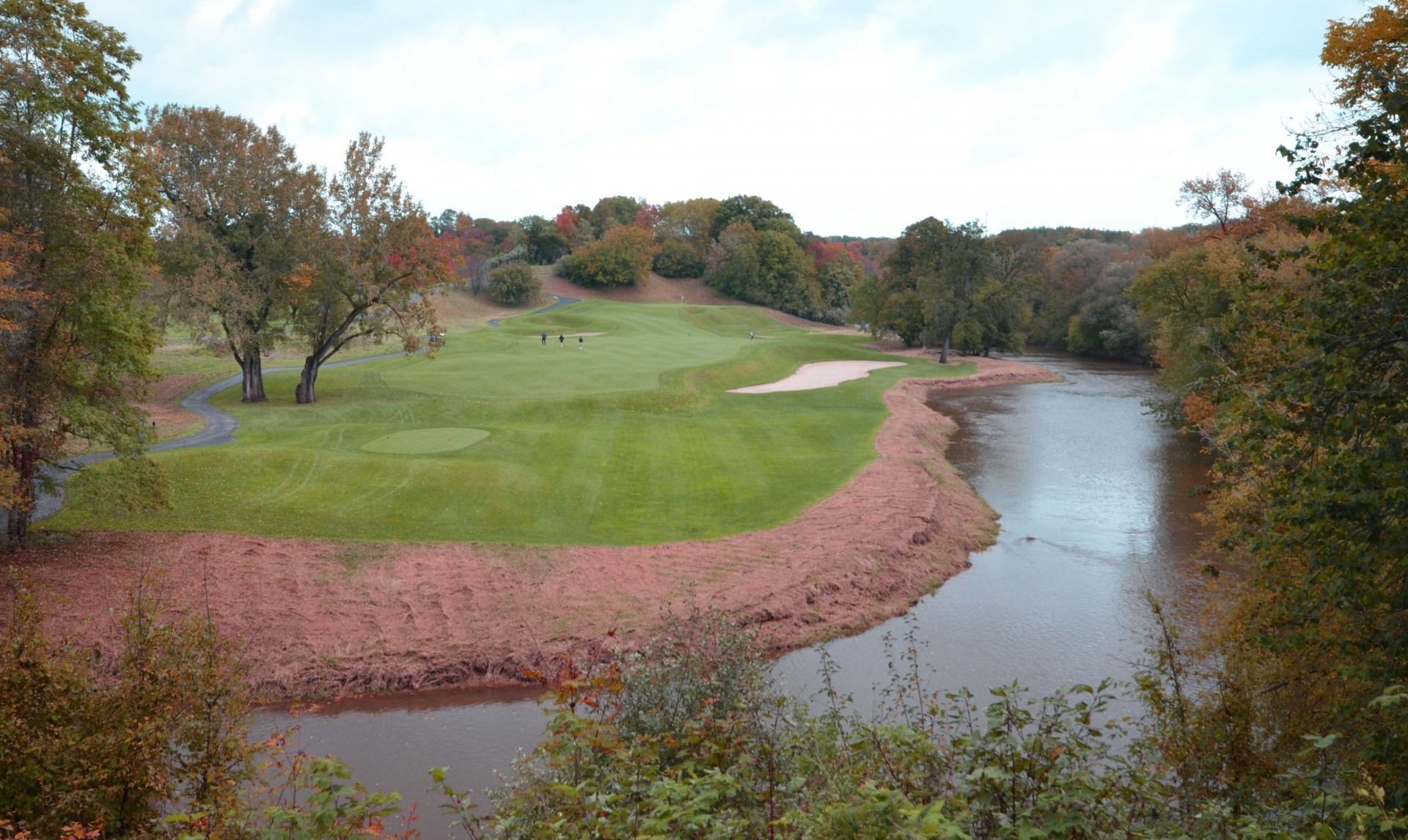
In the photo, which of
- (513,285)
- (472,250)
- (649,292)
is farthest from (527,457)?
(472,250)

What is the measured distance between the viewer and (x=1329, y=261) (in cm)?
818

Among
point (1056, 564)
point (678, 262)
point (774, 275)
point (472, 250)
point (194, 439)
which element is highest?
point (472, 250)

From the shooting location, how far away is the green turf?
19453 millimetres

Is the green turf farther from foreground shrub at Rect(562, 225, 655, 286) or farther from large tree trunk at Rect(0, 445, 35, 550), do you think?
foreground shrub at Rect(562, 225, 655, 286)

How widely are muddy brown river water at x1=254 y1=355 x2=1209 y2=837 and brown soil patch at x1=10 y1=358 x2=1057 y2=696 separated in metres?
0.71

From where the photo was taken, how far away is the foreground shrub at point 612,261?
95.9 metres

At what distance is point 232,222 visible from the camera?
33.1 meters

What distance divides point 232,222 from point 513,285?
169 feet

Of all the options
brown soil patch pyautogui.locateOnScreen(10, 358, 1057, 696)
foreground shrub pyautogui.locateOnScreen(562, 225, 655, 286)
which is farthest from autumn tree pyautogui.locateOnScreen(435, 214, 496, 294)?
brown soil patch pyautogui.locateOnScreen(10, 358, 1057, 696)

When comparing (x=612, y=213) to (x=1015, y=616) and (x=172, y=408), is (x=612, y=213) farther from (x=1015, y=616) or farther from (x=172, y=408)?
(x=1015, y=616)

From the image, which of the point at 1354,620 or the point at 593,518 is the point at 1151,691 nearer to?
the point at 1354,620

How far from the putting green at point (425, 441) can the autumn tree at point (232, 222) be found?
10.0 metres

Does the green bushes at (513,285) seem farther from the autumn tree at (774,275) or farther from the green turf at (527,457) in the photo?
the green turf at (527,457)

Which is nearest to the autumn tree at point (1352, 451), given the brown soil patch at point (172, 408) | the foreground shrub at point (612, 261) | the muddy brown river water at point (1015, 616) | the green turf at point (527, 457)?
the muddy brown river water at point (1015, 616)
